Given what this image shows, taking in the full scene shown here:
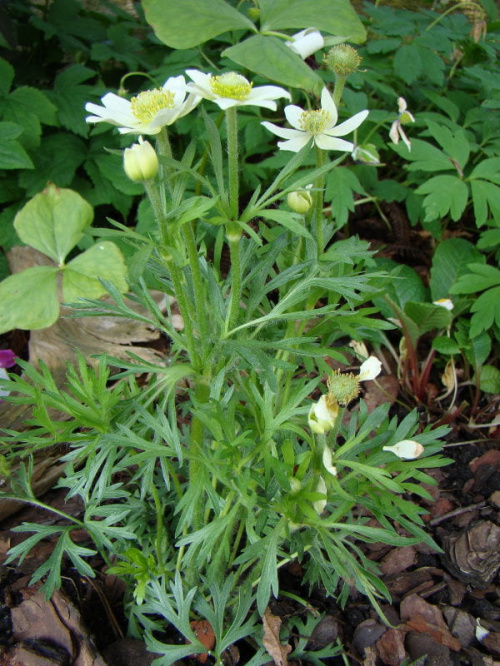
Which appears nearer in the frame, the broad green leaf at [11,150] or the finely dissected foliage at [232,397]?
the finely dissected foliage at [232,397]

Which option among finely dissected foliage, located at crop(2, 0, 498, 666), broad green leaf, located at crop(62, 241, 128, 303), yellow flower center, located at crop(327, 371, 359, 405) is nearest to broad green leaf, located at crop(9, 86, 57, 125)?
broad green leaf, located at crop(62, 241, 128, 303)

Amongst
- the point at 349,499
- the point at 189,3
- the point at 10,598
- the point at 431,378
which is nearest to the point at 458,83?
the point at 431,378

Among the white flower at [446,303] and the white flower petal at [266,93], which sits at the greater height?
the white flower petal at [266,93]

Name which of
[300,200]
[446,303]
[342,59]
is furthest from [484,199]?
[300,200]

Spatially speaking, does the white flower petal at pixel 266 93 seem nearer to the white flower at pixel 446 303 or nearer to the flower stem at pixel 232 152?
the flower stem at pixel 232 152

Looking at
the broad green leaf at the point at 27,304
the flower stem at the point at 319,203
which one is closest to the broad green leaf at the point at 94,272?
the broad green leaf at the point at 27,304

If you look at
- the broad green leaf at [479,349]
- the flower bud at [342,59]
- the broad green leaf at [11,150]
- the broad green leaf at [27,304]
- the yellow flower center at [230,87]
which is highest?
the yellow flower center at [230,87]

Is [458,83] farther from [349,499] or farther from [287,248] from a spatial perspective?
[349,499]
